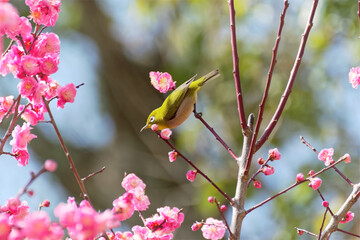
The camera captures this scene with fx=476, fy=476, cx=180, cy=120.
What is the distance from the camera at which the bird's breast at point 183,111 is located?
1.86 m

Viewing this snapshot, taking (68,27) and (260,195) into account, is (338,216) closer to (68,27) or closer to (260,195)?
(260,195)

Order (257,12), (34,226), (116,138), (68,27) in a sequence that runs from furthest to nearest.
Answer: (116,138)
(68,27)
(257,12)
(34,226)

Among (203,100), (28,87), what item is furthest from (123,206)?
(203,100)

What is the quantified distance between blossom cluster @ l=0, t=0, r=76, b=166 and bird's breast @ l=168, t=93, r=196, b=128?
2.31 ft

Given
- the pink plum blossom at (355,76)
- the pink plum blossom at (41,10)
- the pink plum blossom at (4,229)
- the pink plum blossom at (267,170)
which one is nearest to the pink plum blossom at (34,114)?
the pink plum blossom at (41,10)

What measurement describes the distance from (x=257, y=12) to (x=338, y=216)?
2841 mm

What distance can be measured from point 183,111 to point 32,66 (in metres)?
0.84

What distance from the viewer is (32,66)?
1.10 metres

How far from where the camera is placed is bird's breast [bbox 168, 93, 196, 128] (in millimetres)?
1860

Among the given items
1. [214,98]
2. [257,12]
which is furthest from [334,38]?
[214,98]

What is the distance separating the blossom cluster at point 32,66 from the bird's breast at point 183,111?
71cm

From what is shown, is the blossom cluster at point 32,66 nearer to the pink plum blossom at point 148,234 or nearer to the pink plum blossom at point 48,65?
the pink plum blossom at point 48,65

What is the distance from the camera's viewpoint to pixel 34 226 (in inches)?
28.7

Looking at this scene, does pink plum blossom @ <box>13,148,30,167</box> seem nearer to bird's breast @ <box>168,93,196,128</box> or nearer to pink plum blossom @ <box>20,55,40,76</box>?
pink plum blossom @ <box>20,55,40,76</box>
